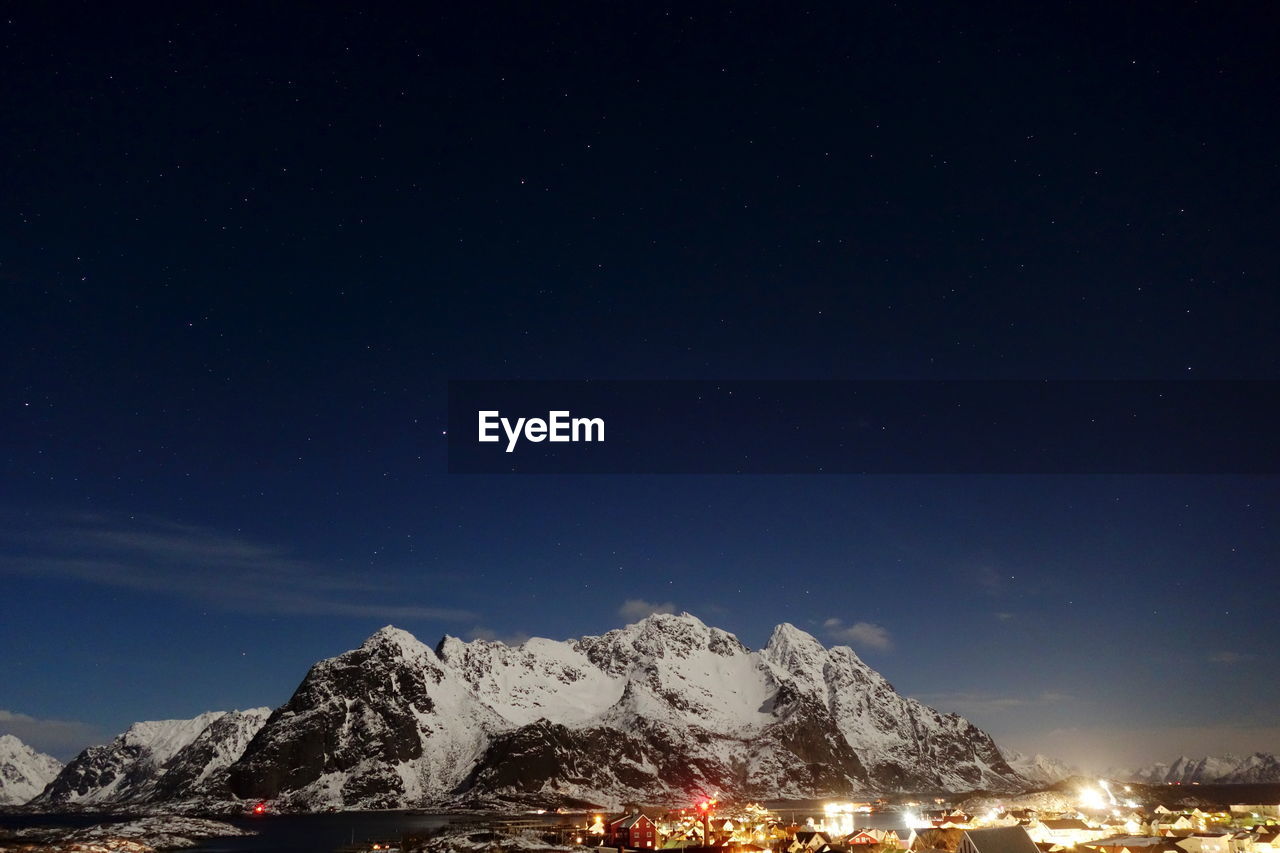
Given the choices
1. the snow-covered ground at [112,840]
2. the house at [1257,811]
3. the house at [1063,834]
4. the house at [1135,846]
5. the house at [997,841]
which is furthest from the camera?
the house at [1257,811]

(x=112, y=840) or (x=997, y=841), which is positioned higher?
(x=997, y=841)

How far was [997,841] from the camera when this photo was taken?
188ft

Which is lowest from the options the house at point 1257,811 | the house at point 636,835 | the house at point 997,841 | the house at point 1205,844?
the house at point 1257,811

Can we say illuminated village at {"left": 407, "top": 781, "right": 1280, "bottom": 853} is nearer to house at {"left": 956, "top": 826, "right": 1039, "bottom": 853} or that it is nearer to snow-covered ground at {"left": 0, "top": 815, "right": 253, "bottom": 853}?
house at {"left": 956, "top": 826, "right": 1039, "bottom": 853}

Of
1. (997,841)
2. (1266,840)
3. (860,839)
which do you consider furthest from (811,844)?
(1266,840)

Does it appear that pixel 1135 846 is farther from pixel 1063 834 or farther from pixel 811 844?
pixel 811 844

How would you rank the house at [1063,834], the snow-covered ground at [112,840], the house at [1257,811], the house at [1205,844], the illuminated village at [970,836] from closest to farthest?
the illuminated village at [970,836]
the house at [1205,844]
the house at [1063,834]
the snow-covered ground at [112,840]
the house at [1257,811]

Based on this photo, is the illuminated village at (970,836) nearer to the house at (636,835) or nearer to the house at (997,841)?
the house at (997,841)

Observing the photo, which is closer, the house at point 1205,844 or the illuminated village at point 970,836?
the illuminated village at point 970,836

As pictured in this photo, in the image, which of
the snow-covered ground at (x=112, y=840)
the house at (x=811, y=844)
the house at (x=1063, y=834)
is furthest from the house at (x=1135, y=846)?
the snow-covered ground at (x=112, y=840)

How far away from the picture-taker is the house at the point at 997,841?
5681cm

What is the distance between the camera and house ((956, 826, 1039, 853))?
186 ft

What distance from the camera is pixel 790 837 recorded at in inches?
3880

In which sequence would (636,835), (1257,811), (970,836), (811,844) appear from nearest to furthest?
(970,836), (811,844), (636,835), (1257,811)
